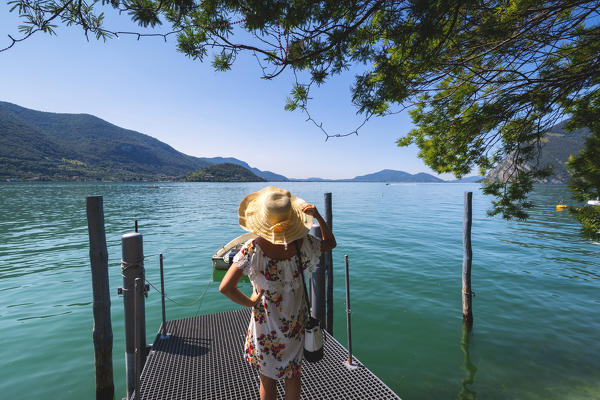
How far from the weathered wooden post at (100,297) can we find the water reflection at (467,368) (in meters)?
7.30

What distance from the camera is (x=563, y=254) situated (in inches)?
656

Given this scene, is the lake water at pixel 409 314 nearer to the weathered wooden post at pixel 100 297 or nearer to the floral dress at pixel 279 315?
the weathered wooden post at pixel 100 297

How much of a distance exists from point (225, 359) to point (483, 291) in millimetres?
11033

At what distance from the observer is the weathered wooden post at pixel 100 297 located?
4613mm

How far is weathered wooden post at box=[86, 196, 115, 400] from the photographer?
461 centimetres

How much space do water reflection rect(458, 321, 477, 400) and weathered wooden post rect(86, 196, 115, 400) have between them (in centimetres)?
730

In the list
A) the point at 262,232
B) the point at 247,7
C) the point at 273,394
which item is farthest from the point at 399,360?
the point at 247,7

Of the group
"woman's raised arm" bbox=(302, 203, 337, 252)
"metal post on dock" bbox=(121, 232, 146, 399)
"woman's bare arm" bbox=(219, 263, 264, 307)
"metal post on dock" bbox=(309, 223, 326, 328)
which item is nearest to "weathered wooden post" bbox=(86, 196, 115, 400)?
"metal post on dock" bbox=(121, 232, 146, 399)

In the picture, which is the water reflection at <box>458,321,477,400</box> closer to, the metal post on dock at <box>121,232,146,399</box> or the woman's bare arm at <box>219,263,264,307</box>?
the woman's bare arm at <box>219,263,264,307</box>

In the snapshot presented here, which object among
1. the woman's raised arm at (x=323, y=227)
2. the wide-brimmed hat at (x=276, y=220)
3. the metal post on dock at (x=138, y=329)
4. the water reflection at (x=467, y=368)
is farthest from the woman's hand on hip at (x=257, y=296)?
the water reflection at (x=467, y=368)

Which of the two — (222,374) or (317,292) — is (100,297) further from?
(317,292)

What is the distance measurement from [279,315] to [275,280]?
388 mm

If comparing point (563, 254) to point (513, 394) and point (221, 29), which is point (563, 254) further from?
point (221, 29)

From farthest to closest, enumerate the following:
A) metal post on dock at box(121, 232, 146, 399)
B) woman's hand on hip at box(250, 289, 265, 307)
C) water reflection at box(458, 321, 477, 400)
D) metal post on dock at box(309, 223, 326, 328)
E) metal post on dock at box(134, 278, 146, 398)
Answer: metal post on dock at box(309, 223, 326, 328)
water reflection at box(458, 321, 477, 400)
metal post on dock at box(121, 232, 146, 399)
metal post on dock at box(134, 278, 146, 398)
woman's hand on hip at box(250, 289, 265, 307)
